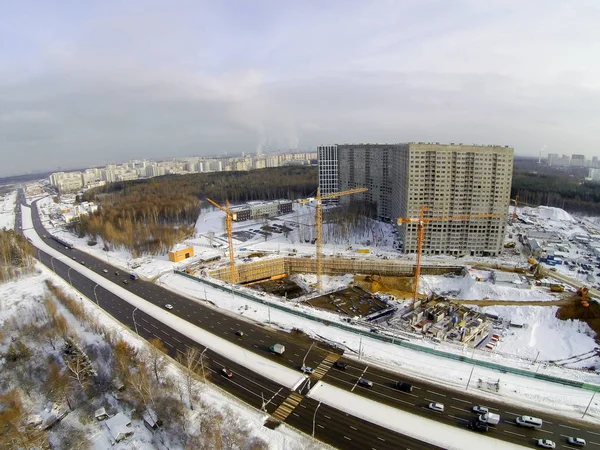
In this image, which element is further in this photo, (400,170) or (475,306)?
(400,170)

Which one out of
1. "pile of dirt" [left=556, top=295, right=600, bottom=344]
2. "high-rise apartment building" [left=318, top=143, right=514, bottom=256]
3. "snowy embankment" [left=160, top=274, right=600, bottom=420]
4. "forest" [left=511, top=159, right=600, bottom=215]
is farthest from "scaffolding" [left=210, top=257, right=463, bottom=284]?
"forest" [left=511, top=159, right=600, bottom=215]

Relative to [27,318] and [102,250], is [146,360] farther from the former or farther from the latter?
[102,250]

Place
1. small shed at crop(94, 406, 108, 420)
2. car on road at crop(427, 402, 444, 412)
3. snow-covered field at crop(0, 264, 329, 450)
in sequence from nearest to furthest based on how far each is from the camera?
Result: snow-covered field at crop(0, 264, 329, 450)
car on road at crop(427, 402, 444, 412)
small shed at crop(94, 406, 108, 420)

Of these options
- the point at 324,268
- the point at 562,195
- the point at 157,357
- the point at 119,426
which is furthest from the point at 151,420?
the point at 562,195

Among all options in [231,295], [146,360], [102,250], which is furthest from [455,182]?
[102,250]

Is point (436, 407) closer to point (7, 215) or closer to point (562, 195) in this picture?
point (562, 195)

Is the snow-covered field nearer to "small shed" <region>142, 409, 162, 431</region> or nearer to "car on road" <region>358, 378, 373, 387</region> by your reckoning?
"small shed" <region>142, 409, 162, 431</region>
